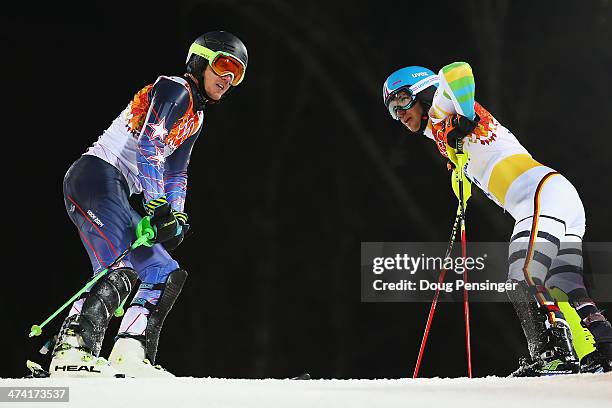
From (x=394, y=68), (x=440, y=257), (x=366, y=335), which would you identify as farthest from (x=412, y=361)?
(x=394, y=68)

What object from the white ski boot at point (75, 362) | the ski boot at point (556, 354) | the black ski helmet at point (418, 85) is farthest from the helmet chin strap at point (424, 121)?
the white ski boot at point (75, 362)

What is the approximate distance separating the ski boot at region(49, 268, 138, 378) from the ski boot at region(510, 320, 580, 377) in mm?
1361

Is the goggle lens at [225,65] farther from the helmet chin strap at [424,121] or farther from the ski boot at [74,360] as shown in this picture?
the ski boot at [74,360]

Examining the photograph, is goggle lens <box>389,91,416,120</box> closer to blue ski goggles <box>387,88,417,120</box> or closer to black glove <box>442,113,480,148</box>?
blue ski goggles <box>387,88,417,120</box>

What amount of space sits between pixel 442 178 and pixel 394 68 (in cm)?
86

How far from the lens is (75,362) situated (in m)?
2.50

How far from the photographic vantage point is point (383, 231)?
5656mm

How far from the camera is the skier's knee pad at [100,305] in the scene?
8.39 ft

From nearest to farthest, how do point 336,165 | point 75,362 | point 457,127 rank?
point 75,362, point 457,127, point 336,165

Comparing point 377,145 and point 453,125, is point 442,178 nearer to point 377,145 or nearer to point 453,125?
point 377,145

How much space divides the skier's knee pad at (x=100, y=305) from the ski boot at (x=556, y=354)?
1.39m

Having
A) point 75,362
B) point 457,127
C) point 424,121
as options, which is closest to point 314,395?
A: point 75,362

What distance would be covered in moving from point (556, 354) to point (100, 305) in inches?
58.7

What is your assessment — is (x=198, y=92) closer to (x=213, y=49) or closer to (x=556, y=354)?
(x=213, y=49)
